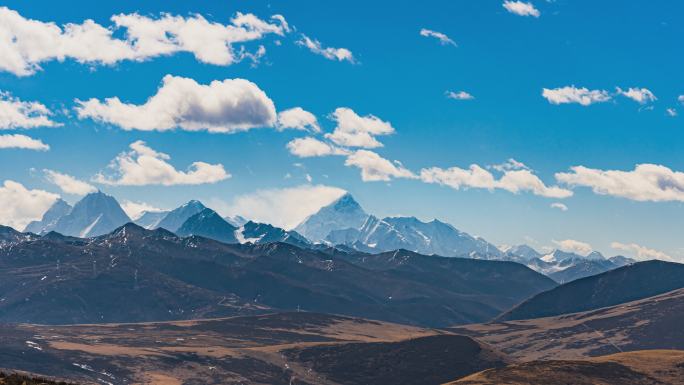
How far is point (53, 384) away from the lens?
9288 centimetres

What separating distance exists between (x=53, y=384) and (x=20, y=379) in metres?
3.98

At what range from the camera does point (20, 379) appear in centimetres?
9338
